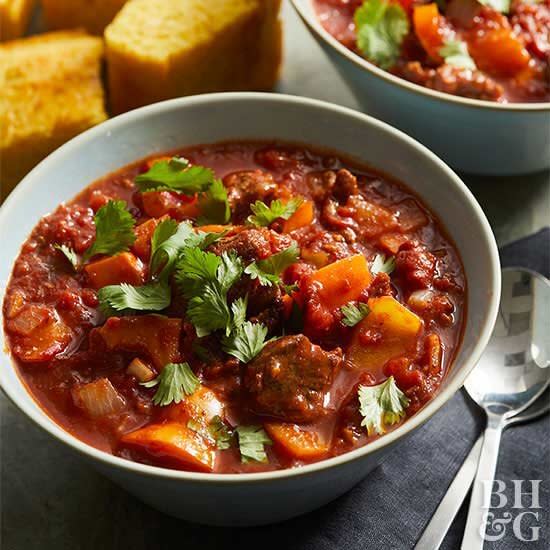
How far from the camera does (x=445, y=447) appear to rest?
3.98 meters

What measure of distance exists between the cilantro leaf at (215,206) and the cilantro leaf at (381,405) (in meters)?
1.01

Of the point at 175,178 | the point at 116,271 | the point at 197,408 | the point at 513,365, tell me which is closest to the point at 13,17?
the point at 175,178

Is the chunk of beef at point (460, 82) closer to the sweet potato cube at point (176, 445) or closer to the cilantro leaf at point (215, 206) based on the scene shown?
the cilantro leaf at point (215, 206)

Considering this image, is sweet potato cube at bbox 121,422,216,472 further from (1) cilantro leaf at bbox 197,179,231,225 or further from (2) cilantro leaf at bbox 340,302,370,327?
(1) cilantro leaf at bbox 197,179,231,225

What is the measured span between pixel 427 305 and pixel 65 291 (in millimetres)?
1432

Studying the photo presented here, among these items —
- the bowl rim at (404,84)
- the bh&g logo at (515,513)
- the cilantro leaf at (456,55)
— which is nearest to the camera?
the bh&g logo at (515,513)

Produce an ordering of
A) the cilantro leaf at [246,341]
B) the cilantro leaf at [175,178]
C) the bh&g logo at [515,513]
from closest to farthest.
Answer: the cilantro leaf at [246,341]
the bh&g logo at [515,513]
the cilantro leaf at [175,178]

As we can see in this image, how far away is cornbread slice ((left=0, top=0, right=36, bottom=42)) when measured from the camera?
561 centimetres

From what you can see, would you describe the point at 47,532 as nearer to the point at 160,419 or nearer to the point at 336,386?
the point at 160,419

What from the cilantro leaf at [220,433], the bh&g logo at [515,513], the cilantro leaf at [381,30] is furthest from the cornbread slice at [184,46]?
the bh&g logo at [515,513]

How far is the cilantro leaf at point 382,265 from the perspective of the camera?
3.74 meters

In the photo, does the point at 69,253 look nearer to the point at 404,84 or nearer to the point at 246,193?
the point at 246,193

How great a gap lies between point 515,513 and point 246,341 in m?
1.33

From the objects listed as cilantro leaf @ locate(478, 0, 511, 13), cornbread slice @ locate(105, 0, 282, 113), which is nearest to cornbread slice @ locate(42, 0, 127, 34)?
cornbread slice @ locate(105, 0, 282, 113)
